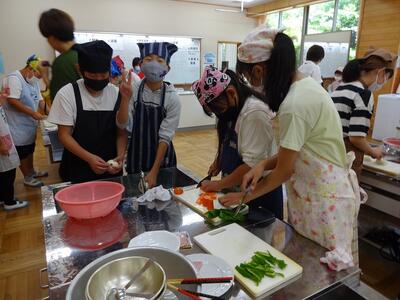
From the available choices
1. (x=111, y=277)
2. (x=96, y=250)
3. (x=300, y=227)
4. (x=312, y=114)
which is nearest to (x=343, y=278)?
(x=300, y=227)

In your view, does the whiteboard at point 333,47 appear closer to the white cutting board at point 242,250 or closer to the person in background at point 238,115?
the person in background at point 238,115

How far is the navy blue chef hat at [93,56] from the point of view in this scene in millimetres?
1251

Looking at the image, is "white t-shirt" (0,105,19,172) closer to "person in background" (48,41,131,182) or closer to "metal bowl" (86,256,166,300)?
"person in background" (48,41,131,182)

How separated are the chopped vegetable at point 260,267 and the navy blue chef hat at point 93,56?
1029 millimetres

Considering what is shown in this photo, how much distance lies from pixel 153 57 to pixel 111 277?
1.03 m

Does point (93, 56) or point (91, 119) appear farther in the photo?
point (91, 119)

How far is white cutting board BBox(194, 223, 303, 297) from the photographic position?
0.67m

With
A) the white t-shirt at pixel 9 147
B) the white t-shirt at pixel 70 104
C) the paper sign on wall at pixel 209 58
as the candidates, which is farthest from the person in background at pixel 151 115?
the paper sign on wall at pixel 209 58

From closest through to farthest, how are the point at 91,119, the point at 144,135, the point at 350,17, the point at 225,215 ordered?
the point at 225,215 < the point at 91,119 < the point at 144,135 < the point at 350,17

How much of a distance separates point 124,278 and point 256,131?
2.21 ft

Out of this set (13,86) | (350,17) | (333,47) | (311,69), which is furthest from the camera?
(333,47)

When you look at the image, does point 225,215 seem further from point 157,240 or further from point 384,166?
point 384,166

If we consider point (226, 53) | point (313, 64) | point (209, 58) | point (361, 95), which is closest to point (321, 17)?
point (226, 53)

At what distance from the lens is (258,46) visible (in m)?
0.86
